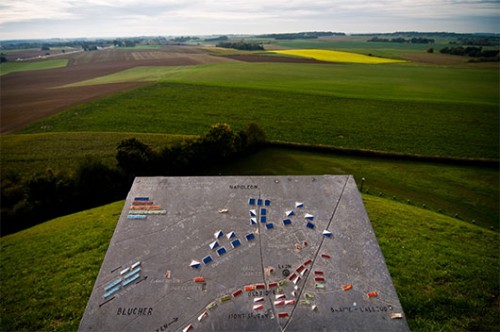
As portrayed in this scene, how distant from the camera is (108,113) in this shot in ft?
169

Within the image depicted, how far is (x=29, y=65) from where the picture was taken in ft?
340

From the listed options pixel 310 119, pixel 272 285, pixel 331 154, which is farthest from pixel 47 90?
pixel 272 285

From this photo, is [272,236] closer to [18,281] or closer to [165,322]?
[165,322]

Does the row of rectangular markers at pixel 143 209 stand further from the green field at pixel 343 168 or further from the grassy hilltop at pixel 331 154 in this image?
the green field at pixel 343 168

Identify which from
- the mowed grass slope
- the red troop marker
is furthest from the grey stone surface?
the mowed grass slope

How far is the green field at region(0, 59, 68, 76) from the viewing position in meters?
93.6

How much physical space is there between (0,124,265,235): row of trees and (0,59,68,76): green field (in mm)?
88120

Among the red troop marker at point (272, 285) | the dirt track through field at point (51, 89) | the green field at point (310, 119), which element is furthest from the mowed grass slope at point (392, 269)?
the dirt track through field at point (51, 89)

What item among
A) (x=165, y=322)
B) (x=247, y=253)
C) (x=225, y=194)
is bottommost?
(x=165, y=322)

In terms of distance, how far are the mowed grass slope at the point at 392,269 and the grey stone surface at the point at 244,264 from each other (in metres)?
5.88

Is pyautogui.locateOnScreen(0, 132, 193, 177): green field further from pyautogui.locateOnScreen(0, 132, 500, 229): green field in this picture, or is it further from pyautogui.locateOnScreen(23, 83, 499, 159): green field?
pyautogui.locateOnScreen(23, 83, 499, 159): green field

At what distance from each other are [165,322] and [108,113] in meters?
51.1

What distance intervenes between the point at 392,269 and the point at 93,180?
22775mm

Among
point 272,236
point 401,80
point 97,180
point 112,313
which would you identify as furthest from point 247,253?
point 401,80
